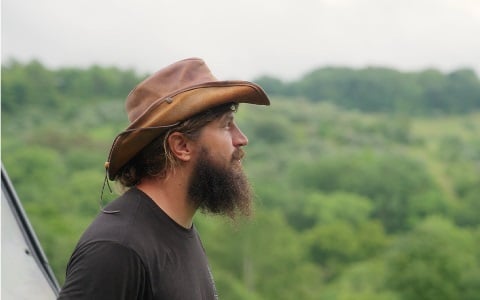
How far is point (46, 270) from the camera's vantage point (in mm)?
2199

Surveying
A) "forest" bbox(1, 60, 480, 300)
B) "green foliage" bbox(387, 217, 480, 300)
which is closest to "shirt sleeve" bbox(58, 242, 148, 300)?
"forest" bbox(1, 60, 480, 300)

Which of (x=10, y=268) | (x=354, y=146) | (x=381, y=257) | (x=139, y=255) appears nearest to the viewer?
(x=139, y=255)

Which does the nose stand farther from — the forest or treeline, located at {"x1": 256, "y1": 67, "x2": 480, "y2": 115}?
treeline, located at {"x1": 256, "y1": 67, "x2": 480, "y2": 115}

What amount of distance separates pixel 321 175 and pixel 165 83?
80385 mm

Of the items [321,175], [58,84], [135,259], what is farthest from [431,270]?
[58,84]

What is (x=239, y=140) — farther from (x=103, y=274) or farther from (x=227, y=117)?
(x=103, y=274)

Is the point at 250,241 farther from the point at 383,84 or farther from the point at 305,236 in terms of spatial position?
the point at 383,84

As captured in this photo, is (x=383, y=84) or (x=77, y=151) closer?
(x=77, y=151)

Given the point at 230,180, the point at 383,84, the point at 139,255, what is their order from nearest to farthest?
1. the point at 139,255
2. the point at 230,180
3. the point at 383,84

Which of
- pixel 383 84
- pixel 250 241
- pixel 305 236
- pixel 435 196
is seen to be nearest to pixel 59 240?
pixel 250 241

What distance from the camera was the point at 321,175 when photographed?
82.1 metres

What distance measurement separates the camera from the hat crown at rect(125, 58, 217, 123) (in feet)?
7.09

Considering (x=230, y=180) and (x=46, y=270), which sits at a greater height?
(x=230, y=180)

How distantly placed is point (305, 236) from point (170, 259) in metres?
63.2
